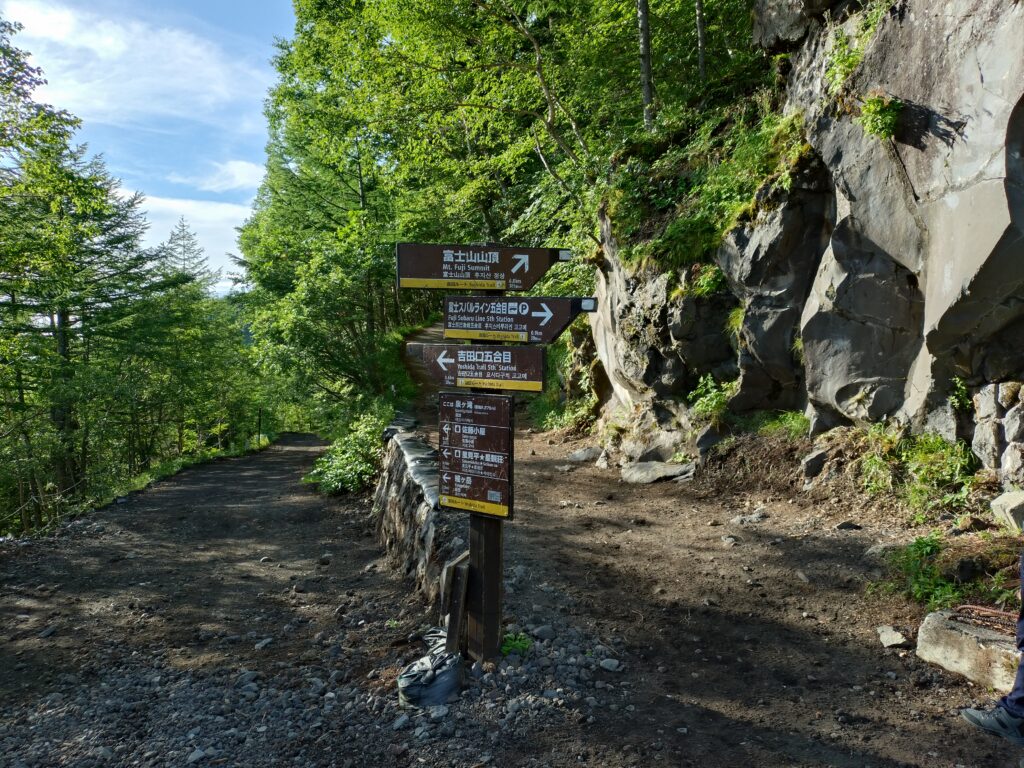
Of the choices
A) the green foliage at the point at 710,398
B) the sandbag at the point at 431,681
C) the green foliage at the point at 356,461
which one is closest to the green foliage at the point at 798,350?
the green foliage at the point at 710,398

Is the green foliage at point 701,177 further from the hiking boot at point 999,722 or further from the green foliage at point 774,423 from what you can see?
the hiking boot at point 999,722

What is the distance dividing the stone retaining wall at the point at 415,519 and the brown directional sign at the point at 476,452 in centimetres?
143

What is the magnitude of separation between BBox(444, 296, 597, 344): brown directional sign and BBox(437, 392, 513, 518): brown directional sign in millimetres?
434

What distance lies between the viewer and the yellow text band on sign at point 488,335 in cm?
420

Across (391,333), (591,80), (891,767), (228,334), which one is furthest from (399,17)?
(228,334)

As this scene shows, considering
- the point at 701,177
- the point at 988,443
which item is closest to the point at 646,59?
the point at 701,177

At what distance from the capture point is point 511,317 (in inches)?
166

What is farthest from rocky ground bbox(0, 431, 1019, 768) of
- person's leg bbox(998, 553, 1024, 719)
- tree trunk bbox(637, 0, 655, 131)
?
tree trunk bbox(637, 0, 655, 131)

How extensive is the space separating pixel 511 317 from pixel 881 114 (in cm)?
454

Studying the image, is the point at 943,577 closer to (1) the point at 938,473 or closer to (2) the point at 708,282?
(1) the point at 938,473

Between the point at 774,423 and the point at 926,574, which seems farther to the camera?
the point at 774,423

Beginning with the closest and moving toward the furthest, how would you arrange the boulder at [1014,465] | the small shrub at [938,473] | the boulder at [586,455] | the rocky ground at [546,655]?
the rocky ground at [546,655] → the boulder at [1014,465] → the small shrub at [938,473] → the boulder at [586,455]

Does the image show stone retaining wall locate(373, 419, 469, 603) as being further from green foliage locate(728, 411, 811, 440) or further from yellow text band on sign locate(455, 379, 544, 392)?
green foliage locate(728, 411, 811, 440)

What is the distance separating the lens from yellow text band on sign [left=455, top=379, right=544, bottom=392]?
4155 mm
